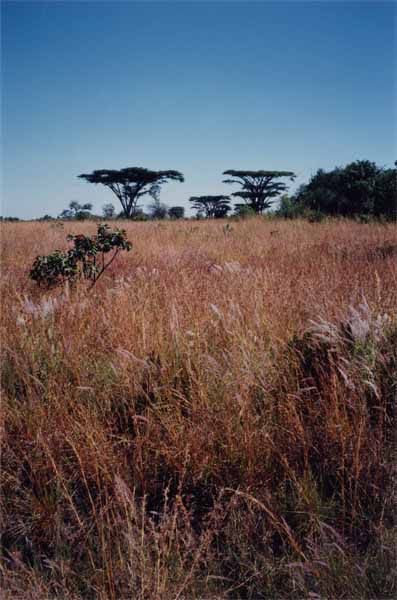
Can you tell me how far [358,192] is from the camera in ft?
48.0

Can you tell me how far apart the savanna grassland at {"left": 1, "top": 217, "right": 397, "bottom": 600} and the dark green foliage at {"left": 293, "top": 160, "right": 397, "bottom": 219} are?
1298 cm

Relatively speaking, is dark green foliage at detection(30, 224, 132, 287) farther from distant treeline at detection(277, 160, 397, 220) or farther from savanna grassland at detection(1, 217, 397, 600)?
distant treeline at detection(277, 160, 397, 220)

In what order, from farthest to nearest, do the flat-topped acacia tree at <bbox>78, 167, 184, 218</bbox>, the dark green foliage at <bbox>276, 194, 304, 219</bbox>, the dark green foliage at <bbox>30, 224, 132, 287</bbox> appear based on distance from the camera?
the flat-topped acacia tree at <bbox>78, 167, 184, 218</bbox>, the dark green foliage at <bbox>276, 194, 304, 219</bbox>, the dark green foliage at <bbox>30, 224, 132, 287</bbox>

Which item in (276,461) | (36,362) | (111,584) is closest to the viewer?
(111,584)

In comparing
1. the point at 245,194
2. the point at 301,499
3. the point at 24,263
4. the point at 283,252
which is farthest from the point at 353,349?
the point at 245,194

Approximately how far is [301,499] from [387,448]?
1.67ft

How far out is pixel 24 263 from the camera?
5.60m

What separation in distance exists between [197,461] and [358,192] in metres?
15.6

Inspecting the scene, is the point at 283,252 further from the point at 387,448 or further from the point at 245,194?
the point at 245,194

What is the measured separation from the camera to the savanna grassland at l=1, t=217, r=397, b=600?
106cm

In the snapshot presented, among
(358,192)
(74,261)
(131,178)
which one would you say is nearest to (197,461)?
(74,261)

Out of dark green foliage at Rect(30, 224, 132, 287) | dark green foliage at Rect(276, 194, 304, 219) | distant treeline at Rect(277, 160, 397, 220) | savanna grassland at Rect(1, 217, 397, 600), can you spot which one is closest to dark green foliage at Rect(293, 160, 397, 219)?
distant treeline at Rect(277, 160, 397, 220)

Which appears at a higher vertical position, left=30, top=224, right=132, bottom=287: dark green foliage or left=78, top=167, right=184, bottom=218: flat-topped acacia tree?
left=78, top=167, right=184, bottom=218: flat-topped acacia tree

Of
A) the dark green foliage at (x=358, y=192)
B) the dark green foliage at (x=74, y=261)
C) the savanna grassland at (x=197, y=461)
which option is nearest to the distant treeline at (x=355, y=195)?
the dark green foliage at (x=358, y=192)
